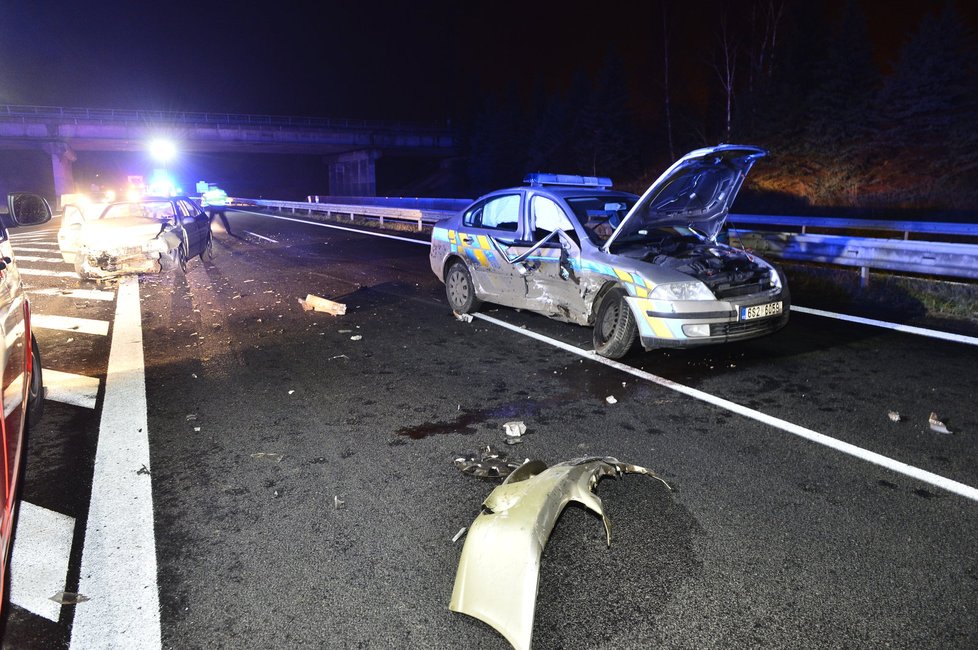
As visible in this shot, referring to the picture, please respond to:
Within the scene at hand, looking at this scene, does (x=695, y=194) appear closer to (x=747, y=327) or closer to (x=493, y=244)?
(x=747, y=327)

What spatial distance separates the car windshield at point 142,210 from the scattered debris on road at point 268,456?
10.0 meters

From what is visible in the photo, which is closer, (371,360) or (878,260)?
(371,360)

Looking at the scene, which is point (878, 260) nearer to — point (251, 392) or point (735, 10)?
point (251, 392)

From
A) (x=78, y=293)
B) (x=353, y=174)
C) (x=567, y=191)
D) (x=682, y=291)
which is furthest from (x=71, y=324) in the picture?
(x=353, y=174)

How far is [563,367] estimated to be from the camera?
19.2 feet

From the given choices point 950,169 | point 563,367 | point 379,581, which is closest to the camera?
point 379,581

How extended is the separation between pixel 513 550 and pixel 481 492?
1.01 metres

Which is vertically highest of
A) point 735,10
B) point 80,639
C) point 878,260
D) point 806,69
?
point 735,10

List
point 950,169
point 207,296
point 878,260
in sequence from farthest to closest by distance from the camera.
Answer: point 950,169 → point 207,296 → point 878,260

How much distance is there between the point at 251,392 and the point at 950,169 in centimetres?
2941

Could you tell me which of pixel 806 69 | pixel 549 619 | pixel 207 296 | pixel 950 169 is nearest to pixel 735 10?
pixel 806 69

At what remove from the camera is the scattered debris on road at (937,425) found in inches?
164

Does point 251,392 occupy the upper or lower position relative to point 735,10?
lower

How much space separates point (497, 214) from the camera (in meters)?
7.52
